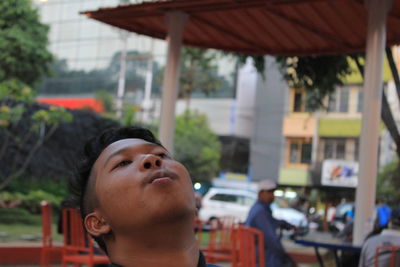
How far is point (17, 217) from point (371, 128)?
10.6 meters

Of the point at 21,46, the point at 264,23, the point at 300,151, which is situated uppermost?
the point at 21,46

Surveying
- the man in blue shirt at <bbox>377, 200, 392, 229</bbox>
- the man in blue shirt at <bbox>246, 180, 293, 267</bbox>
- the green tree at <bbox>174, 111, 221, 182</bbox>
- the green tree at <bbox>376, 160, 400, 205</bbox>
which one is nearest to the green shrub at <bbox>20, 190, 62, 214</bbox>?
the man in blue shirt at <bbox>377, 200, 392, 229</bbox>

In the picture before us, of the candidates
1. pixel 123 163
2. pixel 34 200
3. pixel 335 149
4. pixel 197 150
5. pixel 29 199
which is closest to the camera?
pixel 123 163

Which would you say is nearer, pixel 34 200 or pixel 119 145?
pixel 119 145

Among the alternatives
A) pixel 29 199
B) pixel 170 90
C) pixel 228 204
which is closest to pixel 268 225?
pixel 170 90

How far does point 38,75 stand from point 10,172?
296 inches

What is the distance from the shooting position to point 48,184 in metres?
18.6

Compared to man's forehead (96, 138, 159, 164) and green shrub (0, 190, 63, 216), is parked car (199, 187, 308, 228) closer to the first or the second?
green shrub (0, 190, 63, 216)

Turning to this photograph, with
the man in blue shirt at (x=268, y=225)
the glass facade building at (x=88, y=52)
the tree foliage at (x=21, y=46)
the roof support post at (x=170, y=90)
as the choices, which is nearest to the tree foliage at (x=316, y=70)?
the roof support post at (x=170, y=90)

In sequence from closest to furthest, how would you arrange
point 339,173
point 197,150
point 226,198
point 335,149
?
point 226,198
point 339,173
point 335,149
point 197,150

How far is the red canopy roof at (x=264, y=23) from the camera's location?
23.0 ft

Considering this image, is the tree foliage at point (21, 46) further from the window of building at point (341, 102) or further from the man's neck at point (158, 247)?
the man's neck at point (158, 247)

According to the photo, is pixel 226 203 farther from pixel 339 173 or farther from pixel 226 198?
pixel 339 173

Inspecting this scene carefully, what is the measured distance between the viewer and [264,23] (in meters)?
8.05
